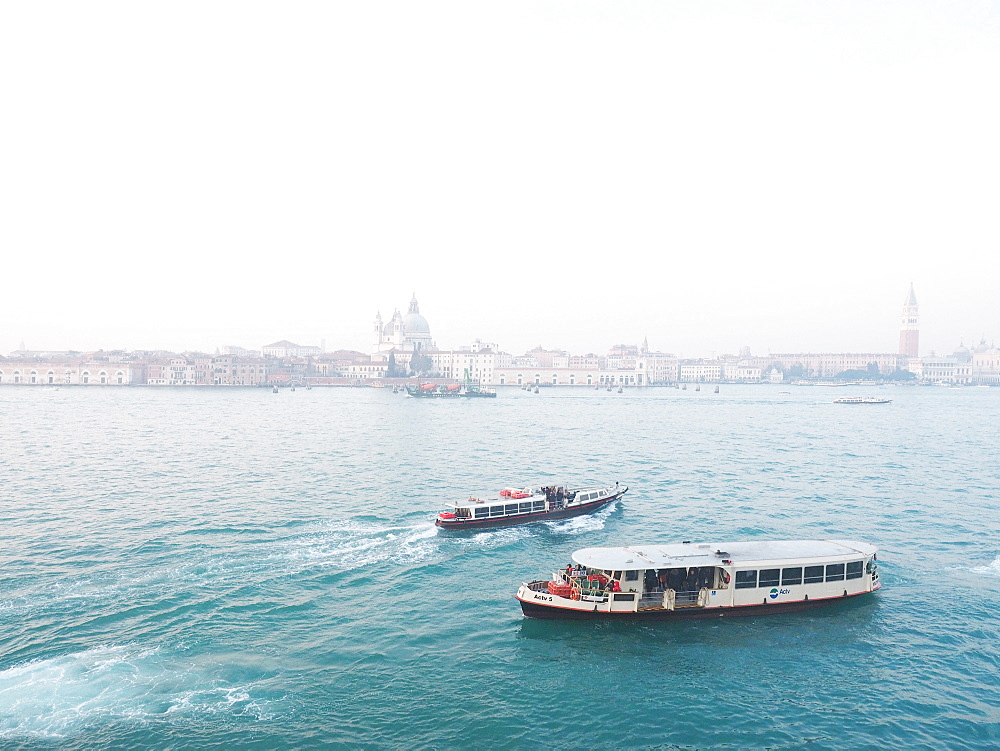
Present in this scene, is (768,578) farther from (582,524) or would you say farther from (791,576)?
(582,524)

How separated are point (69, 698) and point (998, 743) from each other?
747 inches

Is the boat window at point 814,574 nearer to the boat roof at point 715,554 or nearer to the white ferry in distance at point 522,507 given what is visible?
the boat roof at point 715,554

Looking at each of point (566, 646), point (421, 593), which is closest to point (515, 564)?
point (421, 593)

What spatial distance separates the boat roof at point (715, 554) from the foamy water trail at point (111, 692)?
32.6 feet

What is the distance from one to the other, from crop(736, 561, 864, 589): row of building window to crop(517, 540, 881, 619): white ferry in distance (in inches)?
1.1

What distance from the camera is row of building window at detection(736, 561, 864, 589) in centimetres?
2036

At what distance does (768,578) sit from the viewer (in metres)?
20.5

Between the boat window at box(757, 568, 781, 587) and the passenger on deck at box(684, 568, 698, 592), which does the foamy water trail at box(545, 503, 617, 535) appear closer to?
the passenger on deck at box(684, 568, 698, 592)

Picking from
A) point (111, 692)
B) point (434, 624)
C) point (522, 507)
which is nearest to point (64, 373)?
point (522, 507)

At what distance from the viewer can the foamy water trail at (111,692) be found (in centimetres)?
1441

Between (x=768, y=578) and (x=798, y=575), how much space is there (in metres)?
1.01

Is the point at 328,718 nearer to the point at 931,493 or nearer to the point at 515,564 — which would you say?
the point at 515,564

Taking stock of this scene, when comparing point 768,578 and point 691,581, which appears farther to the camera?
point 768,578

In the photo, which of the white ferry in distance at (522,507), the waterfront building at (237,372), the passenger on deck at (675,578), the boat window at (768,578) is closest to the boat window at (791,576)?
the boat window at (768,578)
